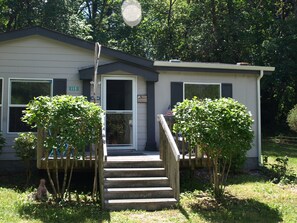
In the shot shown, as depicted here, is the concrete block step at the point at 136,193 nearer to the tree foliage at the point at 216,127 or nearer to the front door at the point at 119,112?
the tree foliage at the point at 216,127

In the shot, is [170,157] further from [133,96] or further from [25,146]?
[25,146]

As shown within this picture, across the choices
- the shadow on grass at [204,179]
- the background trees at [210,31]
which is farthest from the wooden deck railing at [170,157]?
the background trees at [210,31]

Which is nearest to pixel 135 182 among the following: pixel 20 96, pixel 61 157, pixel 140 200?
pixel 140 200

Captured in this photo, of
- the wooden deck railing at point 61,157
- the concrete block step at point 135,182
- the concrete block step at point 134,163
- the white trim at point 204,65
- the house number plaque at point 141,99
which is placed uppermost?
the white trim at point 204,65

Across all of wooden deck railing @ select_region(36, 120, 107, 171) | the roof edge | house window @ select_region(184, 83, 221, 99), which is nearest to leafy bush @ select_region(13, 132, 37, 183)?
wooden deck railing @ select_region(36, 120, 107, 171)

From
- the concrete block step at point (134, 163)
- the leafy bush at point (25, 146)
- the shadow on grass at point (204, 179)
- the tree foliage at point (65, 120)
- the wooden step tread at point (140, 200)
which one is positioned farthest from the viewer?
the shadow on grass at point (204, 179)

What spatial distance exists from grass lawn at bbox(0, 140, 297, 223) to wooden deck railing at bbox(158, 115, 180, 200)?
0.42m

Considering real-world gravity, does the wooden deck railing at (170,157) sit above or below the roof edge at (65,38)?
below

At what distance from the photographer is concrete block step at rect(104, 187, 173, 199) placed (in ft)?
21.9

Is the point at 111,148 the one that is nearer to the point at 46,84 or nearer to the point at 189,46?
the point at 46,84

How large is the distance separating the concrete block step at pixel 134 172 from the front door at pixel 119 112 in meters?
2.39

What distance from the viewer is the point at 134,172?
24.1 ft

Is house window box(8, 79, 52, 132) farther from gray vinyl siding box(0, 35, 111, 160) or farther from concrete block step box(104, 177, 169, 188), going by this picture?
concrete block step box(104, 177, 169, 188)

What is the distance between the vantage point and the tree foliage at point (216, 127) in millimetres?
6641
